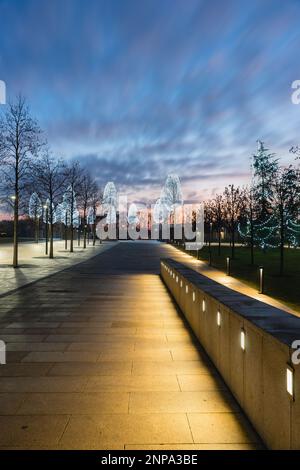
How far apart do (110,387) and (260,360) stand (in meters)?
2.40

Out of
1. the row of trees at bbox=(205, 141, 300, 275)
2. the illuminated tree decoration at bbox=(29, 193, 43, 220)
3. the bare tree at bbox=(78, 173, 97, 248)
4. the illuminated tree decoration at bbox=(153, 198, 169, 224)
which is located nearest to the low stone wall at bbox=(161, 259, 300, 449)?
the row of trees at bbox=(205, 141, 300, 275)

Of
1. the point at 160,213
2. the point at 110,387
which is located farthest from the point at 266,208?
the point at 160,213

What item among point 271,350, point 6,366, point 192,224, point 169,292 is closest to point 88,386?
point 6,366

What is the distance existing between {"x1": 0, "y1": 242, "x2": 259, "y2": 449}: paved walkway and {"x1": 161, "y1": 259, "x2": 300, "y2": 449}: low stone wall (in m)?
0.26

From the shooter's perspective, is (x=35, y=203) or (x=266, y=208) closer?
(x=266, y=208)

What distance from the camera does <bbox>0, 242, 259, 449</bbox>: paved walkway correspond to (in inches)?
165

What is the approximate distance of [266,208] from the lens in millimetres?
39594

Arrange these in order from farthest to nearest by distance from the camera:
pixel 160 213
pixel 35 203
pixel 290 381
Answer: pixel 160 213 < pixel 35 203 < pixel 290 381

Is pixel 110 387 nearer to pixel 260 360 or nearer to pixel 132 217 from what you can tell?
pixel 260 360

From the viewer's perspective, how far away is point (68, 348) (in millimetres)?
7609

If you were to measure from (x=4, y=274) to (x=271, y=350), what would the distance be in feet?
63.8

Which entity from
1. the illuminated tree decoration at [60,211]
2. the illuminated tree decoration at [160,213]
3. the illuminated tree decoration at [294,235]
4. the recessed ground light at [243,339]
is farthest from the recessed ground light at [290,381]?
the illuminated tree decoration at [160,213]

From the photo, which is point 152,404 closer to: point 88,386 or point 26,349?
point 88,386

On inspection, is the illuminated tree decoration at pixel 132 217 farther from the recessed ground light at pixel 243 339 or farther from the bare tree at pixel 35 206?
the recessed ground light at pixel 243 339
